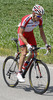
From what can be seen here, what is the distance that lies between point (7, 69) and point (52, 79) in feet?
4.08

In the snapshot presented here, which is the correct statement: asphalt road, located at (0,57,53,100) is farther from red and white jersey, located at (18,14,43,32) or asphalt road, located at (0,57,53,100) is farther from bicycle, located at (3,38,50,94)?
red and white jersey, located at (18,14,43,32)

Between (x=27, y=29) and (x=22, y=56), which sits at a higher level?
(x=27, y=29)

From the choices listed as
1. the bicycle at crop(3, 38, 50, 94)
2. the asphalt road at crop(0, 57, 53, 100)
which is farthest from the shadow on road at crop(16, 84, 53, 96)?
the bicycle at crop(3, 38, 50, 94)

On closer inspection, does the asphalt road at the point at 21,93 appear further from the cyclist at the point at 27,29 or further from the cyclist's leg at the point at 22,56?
the cyclist's leg at the point at 22,56

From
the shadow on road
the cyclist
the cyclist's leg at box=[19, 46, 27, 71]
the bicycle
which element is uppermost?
the cyclist

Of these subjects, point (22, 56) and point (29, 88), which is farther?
point (29, 88)

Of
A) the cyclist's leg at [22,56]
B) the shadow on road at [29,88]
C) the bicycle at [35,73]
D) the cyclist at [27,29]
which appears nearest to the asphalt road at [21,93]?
the shadow on road at [29,88]

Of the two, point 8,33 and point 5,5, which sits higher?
point 8,33

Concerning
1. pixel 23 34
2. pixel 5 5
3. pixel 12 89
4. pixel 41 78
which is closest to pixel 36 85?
pixel 41 78

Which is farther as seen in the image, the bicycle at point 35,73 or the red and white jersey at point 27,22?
the red and white jersey at point 27,22

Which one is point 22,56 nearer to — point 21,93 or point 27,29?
point 27,29

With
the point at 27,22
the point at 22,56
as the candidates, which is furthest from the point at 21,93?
the point at 27,22

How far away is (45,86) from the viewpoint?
20.6 feet

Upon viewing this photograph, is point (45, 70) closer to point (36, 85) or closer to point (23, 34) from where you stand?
point (36, 85)
